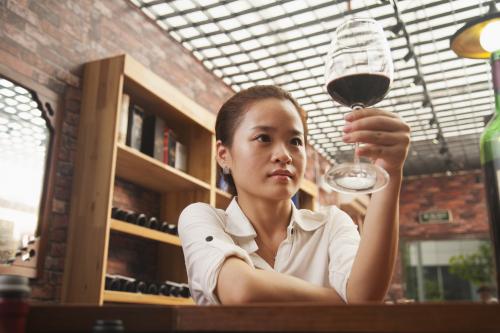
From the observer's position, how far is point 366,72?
945 mm

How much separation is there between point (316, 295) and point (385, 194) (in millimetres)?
247

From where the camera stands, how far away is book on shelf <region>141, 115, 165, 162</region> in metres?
3.15

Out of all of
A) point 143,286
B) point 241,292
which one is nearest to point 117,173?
point 143,286

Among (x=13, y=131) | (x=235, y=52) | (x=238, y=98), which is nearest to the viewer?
(x=238, y=98)

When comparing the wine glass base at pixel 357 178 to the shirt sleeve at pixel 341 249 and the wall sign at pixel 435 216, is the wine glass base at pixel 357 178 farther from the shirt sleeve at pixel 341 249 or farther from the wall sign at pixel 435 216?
the wall sign at pixel 435 216

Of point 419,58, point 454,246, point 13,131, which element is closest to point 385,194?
point 13,131

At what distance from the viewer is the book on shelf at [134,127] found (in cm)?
297

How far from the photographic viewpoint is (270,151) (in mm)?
1307

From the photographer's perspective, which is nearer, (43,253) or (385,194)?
(385,194)

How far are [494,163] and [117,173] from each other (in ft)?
8.87

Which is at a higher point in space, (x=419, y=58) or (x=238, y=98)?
(x=419, y=58)

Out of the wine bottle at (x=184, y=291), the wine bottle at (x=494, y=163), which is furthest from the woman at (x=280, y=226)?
the wine bottle at (x=184, y=291)

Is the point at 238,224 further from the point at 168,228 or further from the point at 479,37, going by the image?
the point at 168,228

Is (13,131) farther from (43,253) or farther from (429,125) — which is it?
(429,125)
